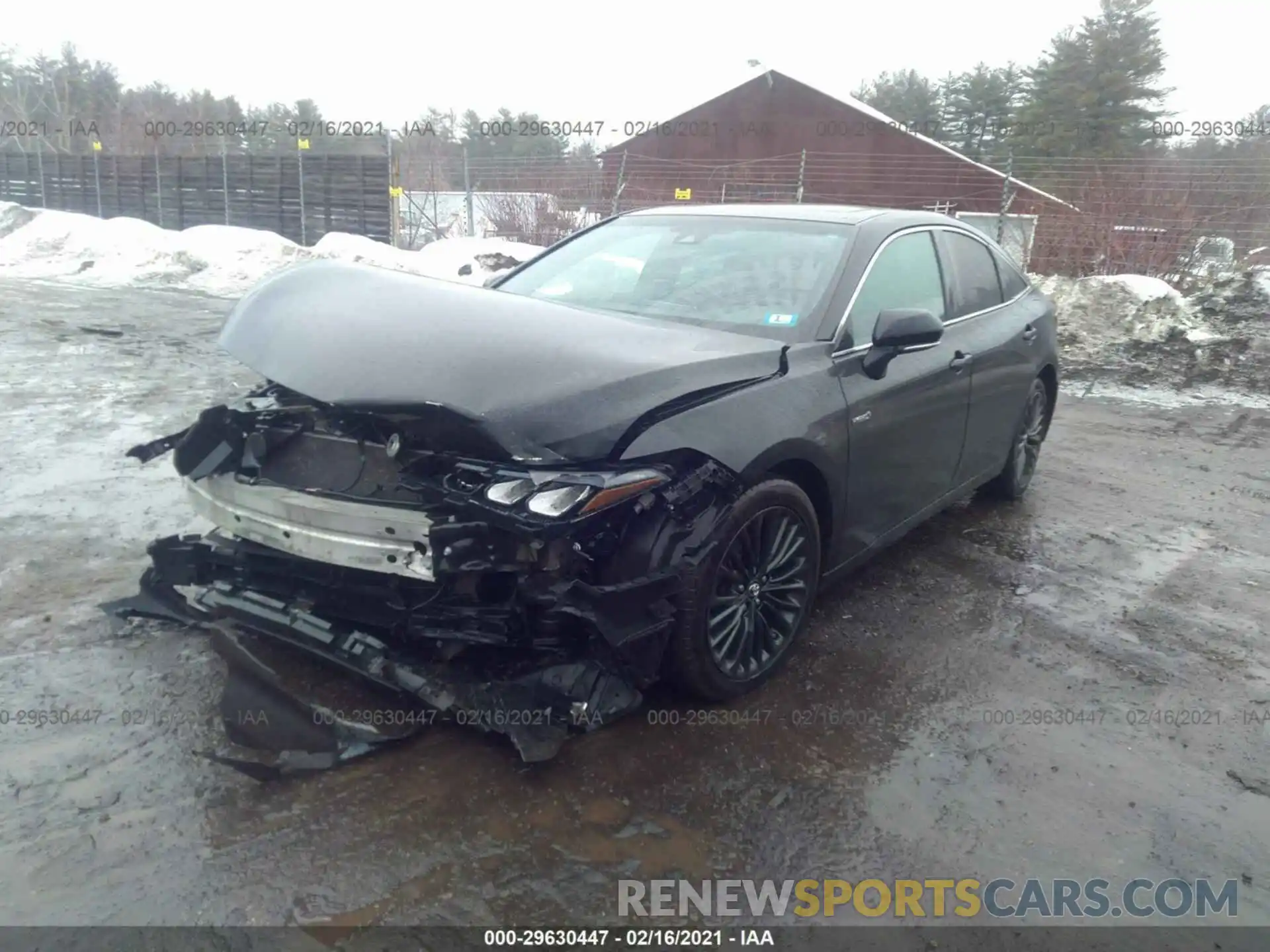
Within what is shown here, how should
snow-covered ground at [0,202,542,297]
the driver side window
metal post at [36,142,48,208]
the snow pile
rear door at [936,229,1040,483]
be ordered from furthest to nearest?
1. metal post at [36,142,48,208]
2. snow-covered ground at [0,202,542,297]
3. the snow pile
4. rear door at [936,229,1040,483]
5. the driver side window

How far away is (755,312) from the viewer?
12.2 ft

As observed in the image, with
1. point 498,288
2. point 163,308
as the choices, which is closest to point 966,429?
point 498,288

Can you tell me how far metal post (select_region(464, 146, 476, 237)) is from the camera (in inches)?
718

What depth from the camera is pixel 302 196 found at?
21016mm

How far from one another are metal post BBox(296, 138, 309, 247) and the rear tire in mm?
18408

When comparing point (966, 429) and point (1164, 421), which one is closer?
point (966, 429)

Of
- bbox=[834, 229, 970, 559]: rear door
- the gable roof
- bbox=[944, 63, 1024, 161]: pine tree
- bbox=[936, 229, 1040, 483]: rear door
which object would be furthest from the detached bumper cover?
bbox=[944, 63, 1024, 161]: pine tree

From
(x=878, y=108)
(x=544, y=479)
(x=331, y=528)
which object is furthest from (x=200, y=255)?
(x=878, y=108)

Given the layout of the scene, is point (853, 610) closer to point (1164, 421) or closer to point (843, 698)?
point (843, 698)

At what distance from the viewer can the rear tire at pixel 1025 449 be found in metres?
5.47

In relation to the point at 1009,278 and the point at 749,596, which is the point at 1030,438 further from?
the point at 749,596

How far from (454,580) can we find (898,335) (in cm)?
192

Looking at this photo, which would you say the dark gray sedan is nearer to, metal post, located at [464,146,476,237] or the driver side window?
the driver side window

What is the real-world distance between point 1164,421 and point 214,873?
322 inches
